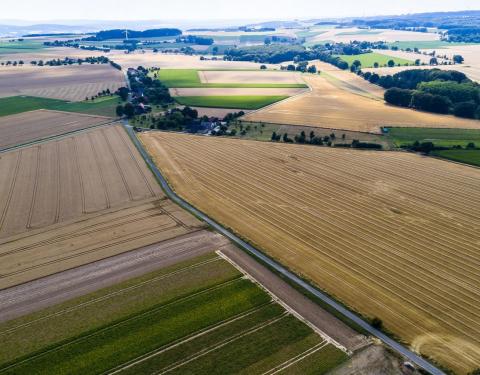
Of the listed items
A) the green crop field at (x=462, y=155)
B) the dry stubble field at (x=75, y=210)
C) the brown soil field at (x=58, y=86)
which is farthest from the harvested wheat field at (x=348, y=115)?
the brown soil field at (x=58, y=86)

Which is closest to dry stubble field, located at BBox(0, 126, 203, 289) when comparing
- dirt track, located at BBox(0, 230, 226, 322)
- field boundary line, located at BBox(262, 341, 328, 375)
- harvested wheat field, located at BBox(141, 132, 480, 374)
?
dirt track, located at BBox(0, 230, 226, 322)

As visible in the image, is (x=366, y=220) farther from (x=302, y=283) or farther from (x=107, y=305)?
(x=107, y=305)

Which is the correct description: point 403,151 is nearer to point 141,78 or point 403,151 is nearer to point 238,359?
point 238,359

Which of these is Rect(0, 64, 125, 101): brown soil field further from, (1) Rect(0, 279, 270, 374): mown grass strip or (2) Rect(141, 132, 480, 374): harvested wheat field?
(1) Rect(0, 279, 270, 374): mown grass strip

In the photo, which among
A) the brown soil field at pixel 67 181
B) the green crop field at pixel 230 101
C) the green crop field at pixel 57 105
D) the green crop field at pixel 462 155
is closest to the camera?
the brown soil field at pixel 67 181

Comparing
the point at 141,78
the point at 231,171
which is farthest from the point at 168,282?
the point at 141,78

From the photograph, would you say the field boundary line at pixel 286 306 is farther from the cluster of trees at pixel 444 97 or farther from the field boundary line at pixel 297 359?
the cluster of trees at pixel 444 97
